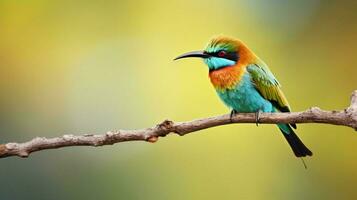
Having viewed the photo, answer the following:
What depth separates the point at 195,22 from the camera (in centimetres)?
477

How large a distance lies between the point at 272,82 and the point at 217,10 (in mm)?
1891

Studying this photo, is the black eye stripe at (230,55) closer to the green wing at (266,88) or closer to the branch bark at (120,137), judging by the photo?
the green wing at (266,88)

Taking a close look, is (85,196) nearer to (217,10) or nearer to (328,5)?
(217,10)

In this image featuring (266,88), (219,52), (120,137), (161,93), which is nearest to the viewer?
(120,137)

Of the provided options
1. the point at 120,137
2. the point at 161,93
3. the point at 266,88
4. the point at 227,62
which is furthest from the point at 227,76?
the point at 161,93

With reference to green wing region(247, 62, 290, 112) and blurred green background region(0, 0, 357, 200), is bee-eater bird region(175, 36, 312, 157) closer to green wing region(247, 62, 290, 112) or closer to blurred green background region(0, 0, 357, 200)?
green wing region(247, 62, 290, 112)

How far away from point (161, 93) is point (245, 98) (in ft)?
6.39

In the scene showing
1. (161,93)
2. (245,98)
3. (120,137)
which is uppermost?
(161,93)

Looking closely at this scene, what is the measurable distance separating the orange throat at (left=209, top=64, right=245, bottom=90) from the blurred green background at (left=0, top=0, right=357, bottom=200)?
138 centimetres

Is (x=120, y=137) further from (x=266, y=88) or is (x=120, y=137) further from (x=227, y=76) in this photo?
(x=266, y=88)

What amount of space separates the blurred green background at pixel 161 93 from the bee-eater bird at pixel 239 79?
1.34 metres

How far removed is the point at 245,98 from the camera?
2975 millimetres

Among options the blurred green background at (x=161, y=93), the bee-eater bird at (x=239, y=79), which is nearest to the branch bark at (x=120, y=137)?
the bee-eater bird at (x=239, y=79)

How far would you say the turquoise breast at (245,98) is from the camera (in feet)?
9.72
